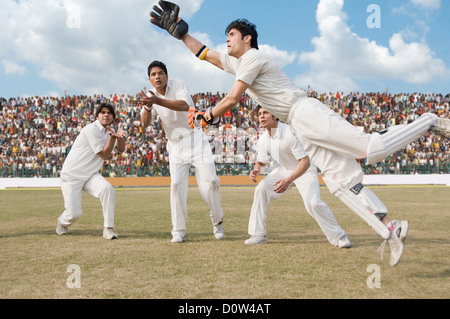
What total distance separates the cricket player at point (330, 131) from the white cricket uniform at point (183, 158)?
2014 millimetres

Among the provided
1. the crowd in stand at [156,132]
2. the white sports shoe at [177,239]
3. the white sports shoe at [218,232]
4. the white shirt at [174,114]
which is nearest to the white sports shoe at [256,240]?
the white sports shoe at [218,232]

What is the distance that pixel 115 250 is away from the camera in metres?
4.98

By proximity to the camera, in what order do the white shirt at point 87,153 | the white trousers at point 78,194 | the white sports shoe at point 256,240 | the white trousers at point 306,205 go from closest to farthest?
the white trousers at point 306,205 < the white sports shoe at point 256,240 < the white trousers at point 78,194 < the white shirt at point 87,153

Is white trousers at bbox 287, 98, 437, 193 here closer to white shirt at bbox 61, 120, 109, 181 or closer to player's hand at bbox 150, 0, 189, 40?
player's hand at bbox 150, 0, 189, 40

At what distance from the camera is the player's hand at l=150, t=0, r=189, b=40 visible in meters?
4.48

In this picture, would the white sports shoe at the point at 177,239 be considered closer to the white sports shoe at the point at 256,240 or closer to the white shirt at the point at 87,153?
the white sports shoe at the point at 256,240

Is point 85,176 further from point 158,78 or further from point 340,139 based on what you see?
point 340,139

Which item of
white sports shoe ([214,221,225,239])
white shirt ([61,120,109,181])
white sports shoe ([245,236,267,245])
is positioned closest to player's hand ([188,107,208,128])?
white sports shoe ([245,236,267,245])

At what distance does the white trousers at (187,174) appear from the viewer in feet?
19.4

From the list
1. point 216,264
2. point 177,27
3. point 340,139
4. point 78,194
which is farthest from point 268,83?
point 78,194

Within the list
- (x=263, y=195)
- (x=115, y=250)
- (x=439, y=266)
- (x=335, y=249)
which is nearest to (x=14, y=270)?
(x=115, y=250)

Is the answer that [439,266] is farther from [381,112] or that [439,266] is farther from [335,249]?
[381,112]

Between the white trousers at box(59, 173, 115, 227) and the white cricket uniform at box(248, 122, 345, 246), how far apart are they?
2332 mm
